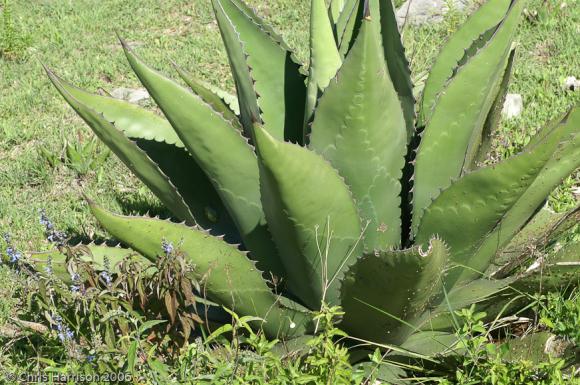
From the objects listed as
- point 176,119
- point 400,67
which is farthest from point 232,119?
point 400,67

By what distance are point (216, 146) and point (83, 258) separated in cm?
55

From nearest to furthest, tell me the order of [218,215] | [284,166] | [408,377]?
[284,166] → [408,377] → [218,215]

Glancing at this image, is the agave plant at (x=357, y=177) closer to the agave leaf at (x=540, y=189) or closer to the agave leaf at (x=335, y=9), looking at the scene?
the agave leaf at (x=540, y=189)

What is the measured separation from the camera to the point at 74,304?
251cm

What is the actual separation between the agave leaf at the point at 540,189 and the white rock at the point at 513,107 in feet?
6.65

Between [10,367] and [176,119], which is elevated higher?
[176,119]

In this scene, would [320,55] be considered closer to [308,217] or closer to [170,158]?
[308,217]

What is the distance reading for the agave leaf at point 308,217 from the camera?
2174 mm

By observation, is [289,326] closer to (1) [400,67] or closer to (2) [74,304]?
(2) [74,304]

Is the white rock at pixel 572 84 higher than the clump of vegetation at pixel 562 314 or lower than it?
higher

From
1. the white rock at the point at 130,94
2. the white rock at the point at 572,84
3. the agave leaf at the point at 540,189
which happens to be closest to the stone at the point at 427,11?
the white rock at the point at 572,84

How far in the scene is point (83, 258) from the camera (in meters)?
2.61

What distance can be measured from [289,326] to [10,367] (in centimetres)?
94

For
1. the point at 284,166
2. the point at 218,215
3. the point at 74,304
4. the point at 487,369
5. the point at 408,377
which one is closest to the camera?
the point at 284,166
